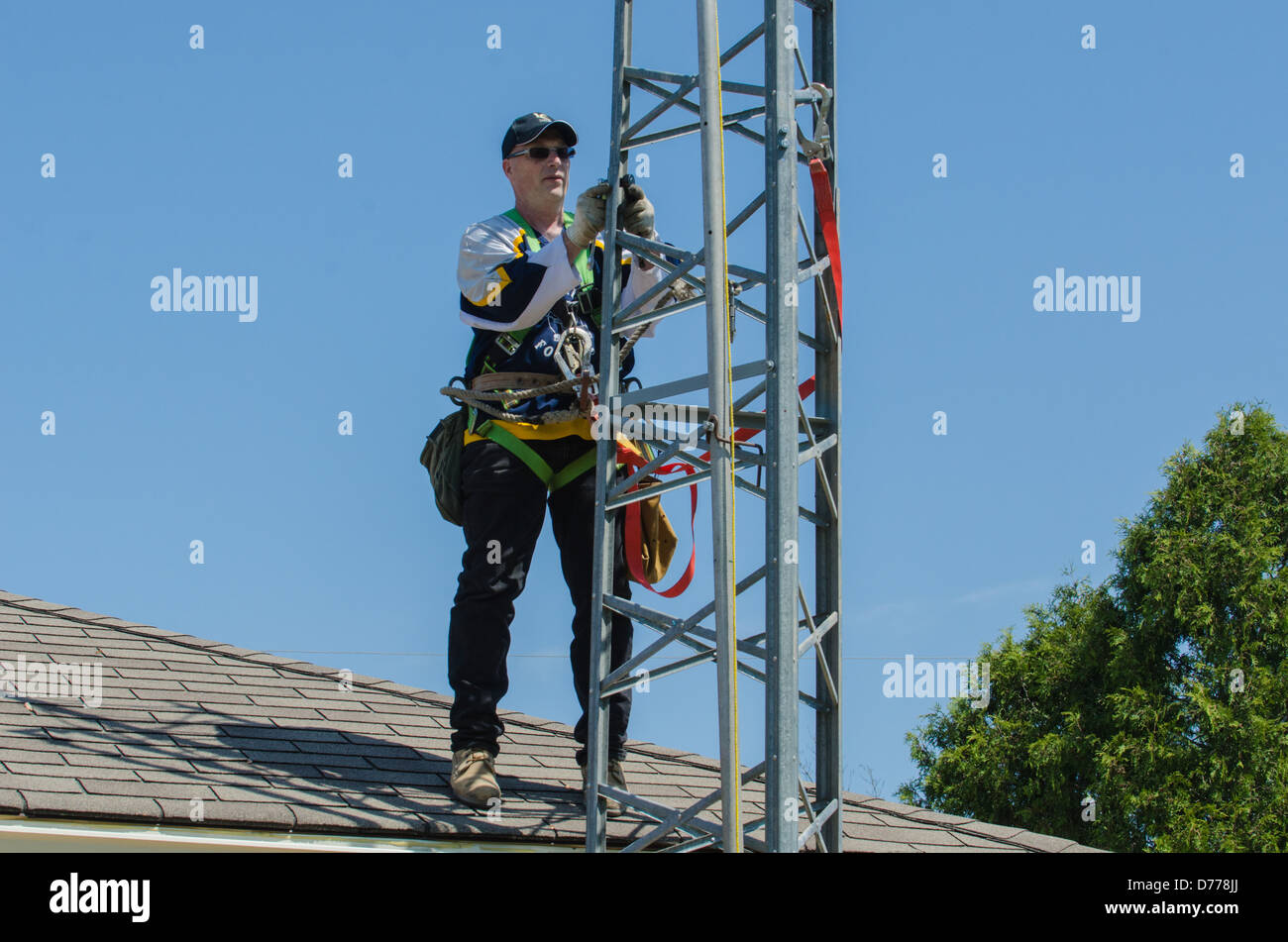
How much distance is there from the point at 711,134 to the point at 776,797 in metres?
2.27

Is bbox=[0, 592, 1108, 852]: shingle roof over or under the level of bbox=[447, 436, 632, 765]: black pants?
under

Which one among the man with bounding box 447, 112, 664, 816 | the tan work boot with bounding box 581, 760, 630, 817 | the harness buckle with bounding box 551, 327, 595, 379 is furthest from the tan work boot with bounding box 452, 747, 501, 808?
the harness buckle with bounding box 551, 327, 595, 379

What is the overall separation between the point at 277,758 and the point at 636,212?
8.33ft

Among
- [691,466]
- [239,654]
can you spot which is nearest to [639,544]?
[691,466]

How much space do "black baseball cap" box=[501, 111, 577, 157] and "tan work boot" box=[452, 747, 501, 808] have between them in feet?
7.70

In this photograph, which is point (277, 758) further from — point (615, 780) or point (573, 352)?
point (573, 352)

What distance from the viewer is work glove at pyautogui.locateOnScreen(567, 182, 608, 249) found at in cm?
588

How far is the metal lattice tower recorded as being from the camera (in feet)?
17.4

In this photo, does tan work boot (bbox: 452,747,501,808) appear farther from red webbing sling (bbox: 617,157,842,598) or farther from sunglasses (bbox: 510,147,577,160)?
sunglasses (bbox: 510,147,577,160)

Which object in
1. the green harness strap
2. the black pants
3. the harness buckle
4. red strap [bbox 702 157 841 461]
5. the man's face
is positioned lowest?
the black pants

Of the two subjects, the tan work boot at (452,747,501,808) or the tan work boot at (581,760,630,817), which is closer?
the tan work boot at (452,747,501,808)

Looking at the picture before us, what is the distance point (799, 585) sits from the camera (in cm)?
541
